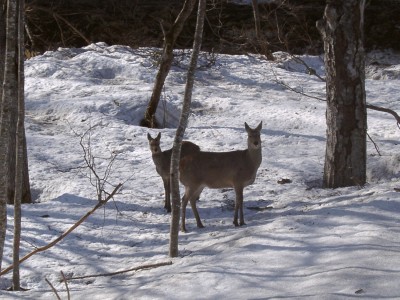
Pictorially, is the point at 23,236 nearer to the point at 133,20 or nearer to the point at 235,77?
the point at 235,77

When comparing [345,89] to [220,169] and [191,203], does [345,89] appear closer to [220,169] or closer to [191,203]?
[220,169]

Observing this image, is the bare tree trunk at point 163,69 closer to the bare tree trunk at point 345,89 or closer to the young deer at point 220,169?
the bare tree trunk at point 345,89

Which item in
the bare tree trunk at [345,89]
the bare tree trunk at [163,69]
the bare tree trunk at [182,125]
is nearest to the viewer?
the bare tree trunk at [182,125]

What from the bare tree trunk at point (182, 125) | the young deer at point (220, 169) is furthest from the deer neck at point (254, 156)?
the bare tree trunk at point (182, 125)

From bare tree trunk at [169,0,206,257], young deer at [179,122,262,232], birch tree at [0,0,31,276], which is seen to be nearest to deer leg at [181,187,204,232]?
young deer at [179,122,262,232]

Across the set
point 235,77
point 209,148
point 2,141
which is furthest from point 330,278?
point 235,77

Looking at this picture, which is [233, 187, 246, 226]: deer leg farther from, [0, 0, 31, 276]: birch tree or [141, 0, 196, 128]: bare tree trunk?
[141, 0, 196, 128]: bare tree trunk

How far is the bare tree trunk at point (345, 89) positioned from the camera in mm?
9445

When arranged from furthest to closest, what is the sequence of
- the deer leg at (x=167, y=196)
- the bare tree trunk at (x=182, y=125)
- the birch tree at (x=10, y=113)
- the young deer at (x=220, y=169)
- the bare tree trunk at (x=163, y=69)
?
the bare tree trunk at (x=163, y=69), the deer leg at (x=167, y=196), the young deer at (x=220, y=169), the bare tree trunk at (x=182, y=125), the birch tree at (x=10, y=113)

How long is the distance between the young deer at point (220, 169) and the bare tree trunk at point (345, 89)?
4.08 feet

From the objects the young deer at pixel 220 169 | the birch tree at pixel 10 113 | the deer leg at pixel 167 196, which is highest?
the birch tree at pixel 10 113

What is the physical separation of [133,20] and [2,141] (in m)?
20.6

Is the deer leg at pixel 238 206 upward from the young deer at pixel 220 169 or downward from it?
downward

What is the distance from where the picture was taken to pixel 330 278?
5.67m
